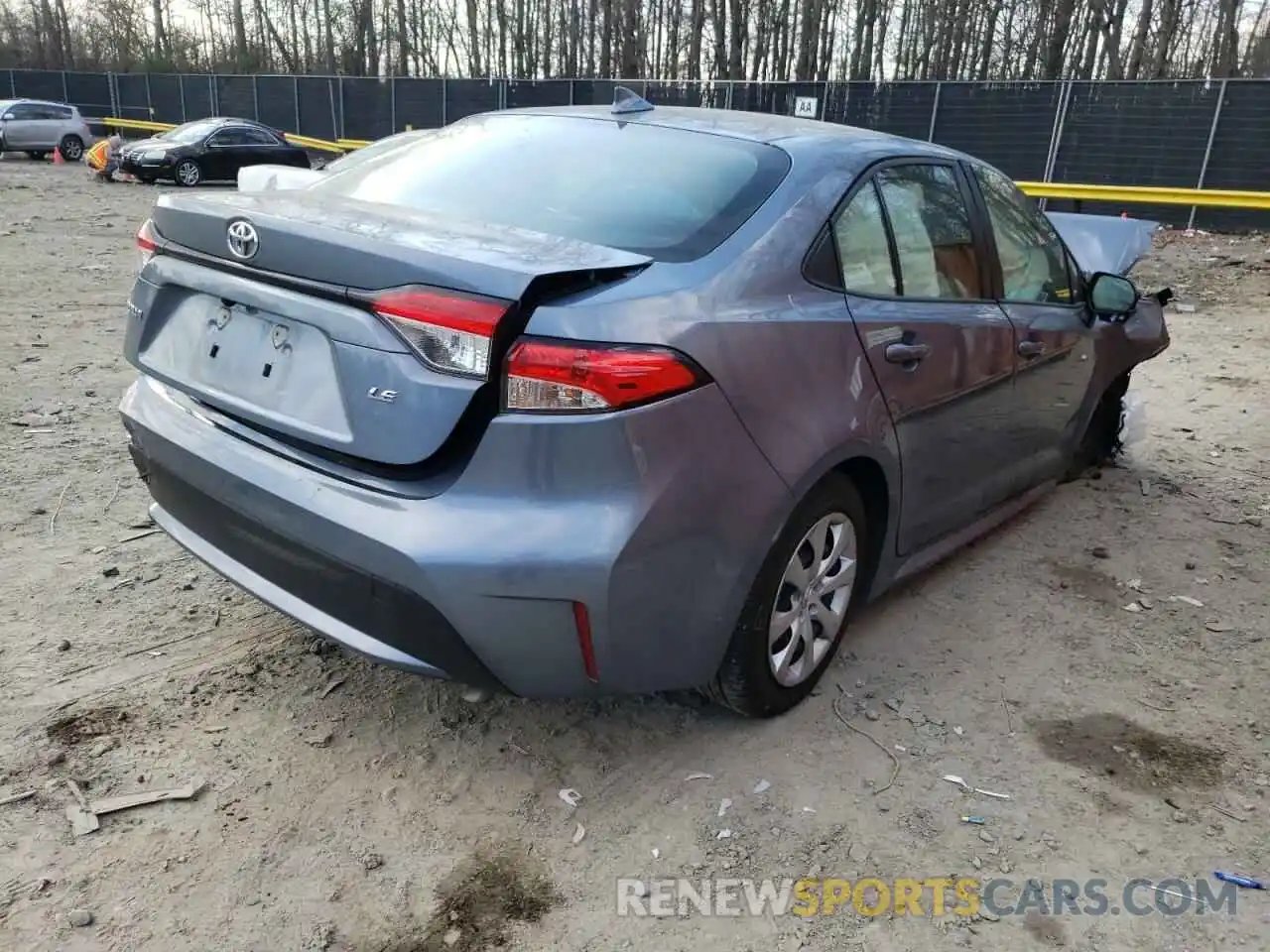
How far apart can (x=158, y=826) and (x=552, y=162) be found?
2.09 meters

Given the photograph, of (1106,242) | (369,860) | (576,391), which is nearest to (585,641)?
(576,391)

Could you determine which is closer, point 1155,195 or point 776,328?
point 776,328

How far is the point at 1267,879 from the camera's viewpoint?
2439 millimetres

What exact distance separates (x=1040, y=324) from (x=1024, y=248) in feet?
1.02

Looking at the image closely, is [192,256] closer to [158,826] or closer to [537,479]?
[537,479]

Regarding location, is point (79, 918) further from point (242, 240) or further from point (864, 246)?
point (864, 246)

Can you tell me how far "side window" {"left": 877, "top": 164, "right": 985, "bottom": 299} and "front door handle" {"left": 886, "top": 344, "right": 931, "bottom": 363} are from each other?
18cm

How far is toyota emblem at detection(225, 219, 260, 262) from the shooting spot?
2420 millimetres

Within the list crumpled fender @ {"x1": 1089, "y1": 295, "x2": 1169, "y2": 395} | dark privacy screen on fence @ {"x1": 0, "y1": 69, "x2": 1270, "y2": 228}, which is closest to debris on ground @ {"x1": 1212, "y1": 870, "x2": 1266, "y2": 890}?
crumpled fender @ {"x1": 1089, "y1": 295, "x2": 1169, "y2": 395}

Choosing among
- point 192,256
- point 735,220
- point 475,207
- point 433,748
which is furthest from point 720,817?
point 192,256

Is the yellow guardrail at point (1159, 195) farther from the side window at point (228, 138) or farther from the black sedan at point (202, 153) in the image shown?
the side window at point (228, 138)

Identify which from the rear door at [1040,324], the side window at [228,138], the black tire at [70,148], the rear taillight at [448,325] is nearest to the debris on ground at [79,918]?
the rear taillight at [448,325]

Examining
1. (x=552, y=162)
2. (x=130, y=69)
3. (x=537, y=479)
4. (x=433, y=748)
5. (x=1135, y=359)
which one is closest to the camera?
(x=537, y=479)

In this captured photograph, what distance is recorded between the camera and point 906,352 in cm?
297
